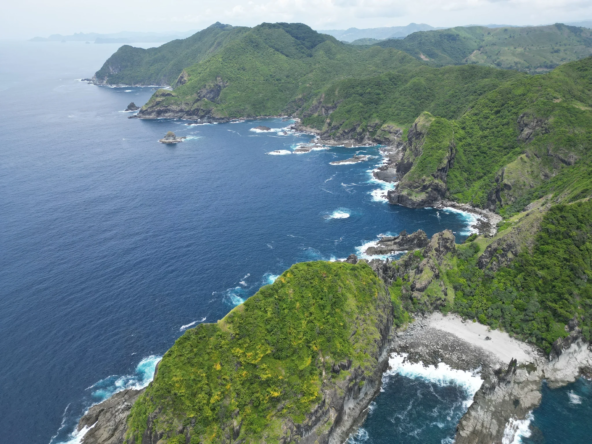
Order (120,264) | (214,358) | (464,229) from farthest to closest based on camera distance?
1. (464,229)
2. (120,264)
3. (214,358)

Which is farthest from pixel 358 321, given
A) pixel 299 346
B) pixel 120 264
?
pixel 120 264

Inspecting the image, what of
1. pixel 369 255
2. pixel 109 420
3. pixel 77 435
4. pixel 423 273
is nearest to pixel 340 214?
pixel 369 255

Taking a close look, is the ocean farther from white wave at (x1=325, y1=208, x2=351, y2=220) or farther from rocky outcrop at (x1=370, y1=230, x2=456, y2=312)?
rocky outcrop at (x1=370, y1=230, x2=456, y2=312)

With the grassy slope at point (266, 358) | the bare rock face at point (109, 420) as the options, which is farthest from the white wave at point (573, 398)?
the bare rock face at point (109, 420)

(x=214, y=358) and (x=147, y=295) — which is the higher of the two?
(x=214, y=358)

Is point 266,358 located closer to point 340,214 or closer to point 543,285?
point 543,285

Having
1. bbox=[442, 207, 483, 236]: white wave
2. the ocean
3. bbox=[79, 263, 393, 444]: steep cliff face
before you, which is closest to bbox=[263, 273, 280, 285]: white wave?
the ocean

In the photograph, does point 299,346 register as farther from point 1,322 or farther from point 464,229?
point 464,229
